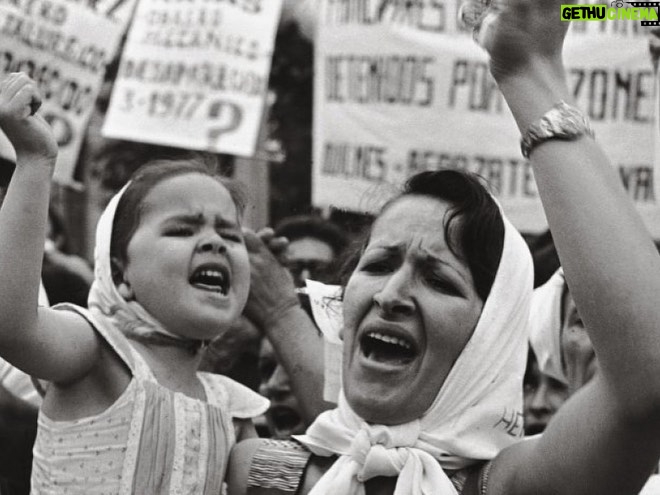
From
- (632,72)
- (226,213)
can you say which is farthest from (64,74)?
(226,213)

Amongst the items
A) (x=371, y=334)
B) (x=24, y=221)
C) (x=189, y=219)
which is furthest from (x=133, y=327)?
(x=371, y=334)

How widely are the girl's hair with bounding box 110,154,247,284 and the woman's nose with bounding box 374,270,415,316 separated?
110cm

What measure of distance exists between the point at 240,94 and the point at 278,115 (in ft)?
21.4

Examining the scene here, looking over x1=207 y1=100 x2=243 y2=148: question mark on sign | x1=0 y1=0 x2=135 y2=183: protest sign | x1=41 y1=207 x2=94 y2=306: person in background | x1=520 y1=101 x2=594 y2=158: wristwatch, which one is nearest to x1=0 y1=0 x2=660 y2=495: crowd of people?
x1=520 y1=101 x2=594 y2=158: wristwatch

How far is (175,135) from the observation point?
6.35 m

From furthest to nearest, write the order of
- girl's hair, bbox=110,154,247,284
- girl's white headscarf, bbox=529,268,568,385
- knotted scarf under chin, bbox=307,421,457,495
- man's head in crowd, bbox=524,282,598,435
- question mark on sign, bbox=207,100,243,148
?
question mark on sign, bbox=207,100,243,148, girl's white headscarf, bbox=529,268,568,385, man's head in crowd, bbox=524,282,598,435, girl's hair, bbox=110,154,247,284, knotted scarf under chin, bbox=307,421,457,495

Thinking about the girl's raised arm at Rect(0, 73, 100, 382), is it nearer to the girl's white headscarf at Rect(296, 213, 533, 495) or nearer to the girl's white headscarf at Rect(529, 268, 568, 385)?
the girl's white headscarf at Rect(296, 213, 533, 495)

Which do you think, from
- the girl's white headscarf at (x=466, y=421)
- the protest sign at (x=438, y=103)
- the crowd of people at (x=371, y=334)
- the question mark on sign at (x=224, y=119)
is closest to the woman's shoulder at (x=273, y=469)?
the crowd of people at (x=371, y=334)

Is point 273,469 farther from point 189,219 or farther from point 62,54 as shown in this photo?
point 62,54

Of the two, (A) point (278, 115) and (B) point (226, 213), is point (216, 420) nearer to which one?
(B) point (226, 213)

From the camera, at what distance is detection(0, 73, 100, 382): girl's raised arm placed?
2541 millimetres

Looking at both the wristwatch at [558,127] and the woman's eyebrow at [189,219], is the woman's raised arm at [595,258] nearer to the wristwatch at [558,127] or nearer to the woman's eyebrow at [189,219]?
the wristwatch at [558,127]

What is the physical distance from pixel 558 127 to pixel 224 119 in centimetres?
454

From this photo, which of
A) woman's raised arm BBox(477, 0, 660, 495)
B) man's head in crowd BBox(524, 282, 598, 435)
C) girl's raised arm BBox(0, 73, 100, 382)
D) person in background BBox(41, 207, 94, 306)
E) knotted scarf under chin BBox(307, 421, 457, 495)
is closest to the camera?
woman's raised arm BBox(477, 0, 660, 495)
